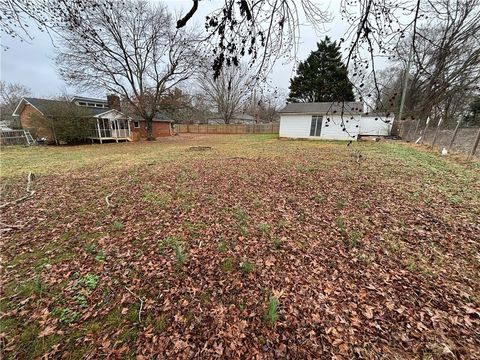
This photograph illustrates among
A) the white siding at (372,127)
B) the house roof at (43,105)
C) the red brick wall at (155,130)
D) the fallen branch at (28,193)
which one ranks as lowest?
the fallen branch at (28,193)

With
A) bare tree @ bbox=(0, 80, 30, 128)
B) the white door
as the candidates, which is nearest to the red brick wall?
the white door

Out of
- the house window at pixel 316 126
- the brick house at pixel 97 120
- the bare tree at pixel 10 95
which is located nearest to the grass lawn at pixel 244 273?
the house window at pixel 316 126

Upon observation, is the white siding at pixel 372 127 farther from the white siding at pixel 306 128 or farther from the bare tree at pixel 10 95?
the bare tree at pixel 10 95

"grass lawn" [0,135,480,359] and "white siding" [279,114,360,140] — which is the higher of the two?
"white siding" [279,114,360,140]

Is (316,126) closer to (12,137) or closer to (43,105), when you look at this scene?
(43,105)

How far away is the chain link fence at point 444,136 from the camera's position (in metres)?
9.64

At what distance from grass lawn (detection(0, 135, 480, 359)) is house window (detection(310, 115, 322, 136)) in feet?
46.3

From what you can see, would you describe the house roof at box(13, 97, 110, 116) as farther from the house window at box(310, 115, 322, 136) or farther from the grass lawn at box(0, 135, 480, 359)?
the house window at box(310, 115, 322, 136)

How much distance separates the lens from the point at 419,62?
7.49 ft

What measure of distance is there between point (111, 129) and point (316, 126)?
19.1 m

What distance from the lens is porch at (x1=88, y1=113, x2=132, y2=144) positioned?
18797 mm

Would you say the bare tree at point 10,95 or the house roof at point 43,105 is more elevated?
the bare tree at point 10,95

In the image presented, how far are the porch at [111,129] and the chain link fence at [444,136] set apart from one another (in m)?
23.2

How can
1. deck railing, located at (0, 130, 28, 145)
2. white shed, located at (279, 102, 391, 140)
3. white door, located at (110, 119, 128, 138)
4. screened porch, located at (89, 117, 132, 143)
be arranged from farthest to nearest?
white door, located at (110, 119, 128, 138) < screened porch, located at (89, 117, 132, 143) < white shed, located at (279, 102, 391, 140) < deck railing, located at (0, 130, 28, 145)
